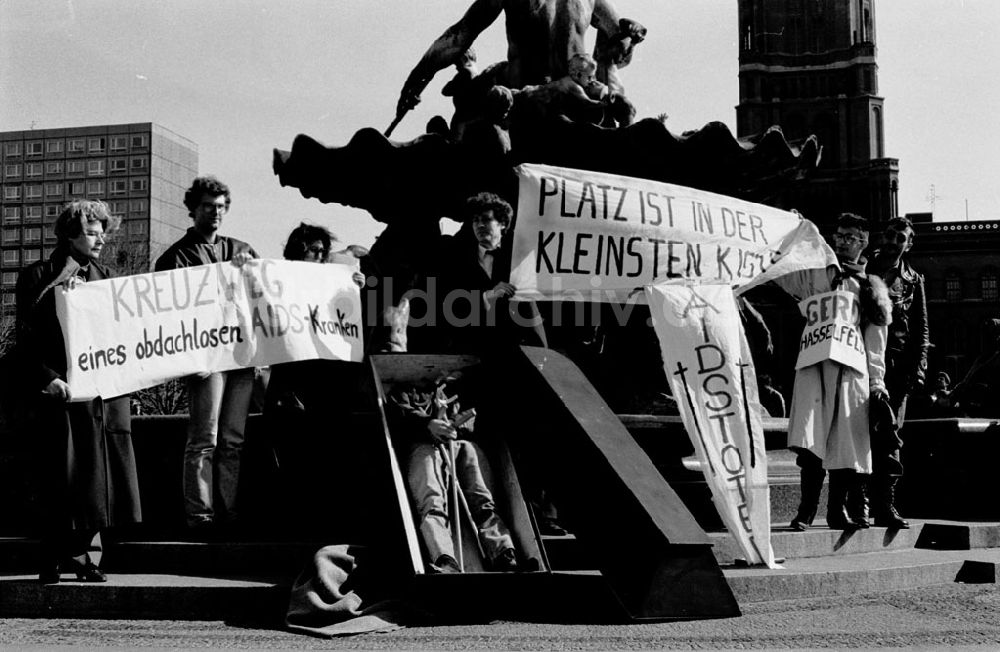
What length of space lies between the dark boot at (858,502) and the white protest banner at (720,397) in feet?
4.36

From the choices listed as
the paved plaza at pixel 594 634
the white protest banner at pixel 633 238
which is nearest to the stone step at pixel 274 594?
the paved plaza at pixel 594 634

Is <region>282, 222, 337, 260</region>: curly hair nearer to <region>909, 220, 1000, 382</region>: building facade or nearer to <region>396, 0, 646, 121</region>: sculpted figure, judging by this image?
<region>396, 0, 646, 121</region>: sculpted figure

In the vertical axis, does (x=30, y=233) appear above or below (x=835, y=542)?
above

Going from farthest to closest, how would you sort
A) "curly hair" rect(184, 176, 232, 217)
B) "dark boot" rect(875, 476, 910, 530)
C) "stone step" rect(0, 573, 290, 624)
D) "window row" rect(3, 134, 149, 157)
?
"window row" rect(3, 134, 149, 157) → "dark boot" rect(875, 476, 910, 530) → "curly hair" rect(184, 176, 232, 217) → "stone step" rect(0, 573, 290, 624)

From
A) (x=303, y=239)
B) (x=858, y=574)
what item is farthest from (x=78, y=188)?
(x=858, y=574)

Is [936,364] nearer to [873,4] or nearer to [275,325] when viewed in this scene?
[873,4]

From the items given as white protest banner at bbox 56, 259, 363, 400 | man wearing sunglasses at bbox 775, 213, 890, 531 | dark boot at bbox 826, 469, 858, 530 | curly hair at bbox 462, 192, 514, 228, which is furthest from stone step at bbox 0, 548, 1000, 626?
curly hair at bbox 462, 192, 514, 228

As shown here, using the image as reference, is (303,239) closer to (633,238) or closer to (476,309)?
(476,309)

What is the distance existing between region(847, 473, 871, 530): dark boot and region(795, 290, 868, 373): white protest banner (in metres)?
0.79

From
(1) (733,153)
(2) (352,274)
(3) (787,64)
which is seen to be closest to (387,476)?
(2) (352,274)

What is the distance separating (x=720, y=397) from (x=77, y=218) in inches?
162

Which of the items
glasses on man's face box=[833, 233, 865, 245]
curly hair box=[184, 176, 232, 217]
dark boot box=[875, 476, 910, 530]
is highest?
curly hair box=[184, 176, 232, 217]

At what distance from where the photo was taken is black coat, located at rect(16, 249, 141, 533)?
23.8 feet

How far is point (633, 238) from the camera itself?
9.09 m
